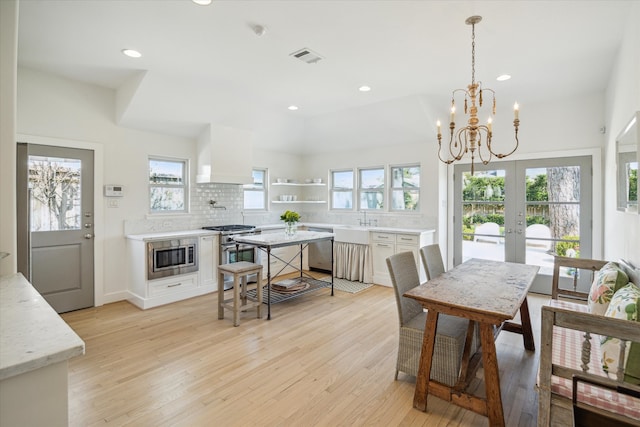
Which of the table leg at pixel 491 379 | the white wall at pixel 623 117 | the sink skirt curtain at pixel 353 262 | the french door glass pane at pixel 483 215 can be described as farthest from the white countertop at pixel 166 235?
the white wall at pixel 623 117

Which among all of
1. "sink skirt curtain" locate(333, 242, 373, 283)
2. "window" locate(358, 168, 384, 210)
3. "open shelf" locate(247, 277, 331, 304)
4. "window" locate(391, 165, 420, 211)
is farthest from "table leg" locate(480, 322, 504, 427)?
"window" locate(358, 168, 384, 210)

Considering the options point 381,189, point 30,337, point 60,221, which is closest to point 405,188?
point 381,189

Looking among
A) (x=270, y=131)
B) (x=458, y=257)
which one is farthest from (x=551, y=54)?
(x=270, y=131)

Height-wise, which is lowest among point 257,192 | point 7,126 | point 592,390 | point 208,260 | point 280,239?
point 592,390

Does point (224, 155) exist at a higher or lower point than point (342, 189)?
higher

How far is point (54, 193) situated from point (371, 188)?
185 inches

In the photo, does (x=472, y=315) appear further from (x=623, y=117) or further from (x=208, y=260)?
(x=208, y=260)

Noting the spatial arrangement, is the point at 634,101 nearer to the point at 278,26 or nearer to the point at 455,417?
the point at 455,417

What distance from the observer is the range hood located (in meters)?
4.81

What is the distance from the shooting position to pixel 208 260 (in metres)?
4.63

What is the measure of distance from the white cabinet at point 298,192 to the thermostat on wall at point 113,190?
270cm

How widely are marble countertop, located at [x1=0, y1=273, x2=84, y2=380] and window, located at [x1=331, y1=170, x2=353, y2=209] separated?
5.37 meters

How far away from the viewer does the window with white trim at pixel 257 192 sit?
238 inches

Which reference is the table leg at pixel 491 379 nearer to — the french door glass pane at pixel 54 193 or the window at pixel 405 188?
the window at pixel 405 188
